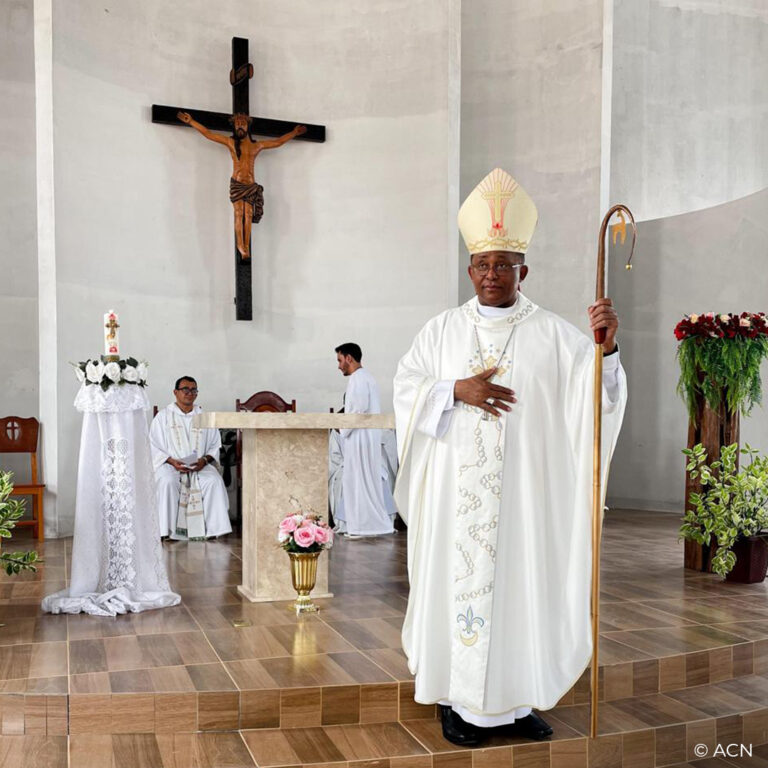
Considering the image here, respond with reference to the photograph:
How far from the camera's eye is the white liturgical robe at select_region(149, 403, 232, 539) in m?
8.27

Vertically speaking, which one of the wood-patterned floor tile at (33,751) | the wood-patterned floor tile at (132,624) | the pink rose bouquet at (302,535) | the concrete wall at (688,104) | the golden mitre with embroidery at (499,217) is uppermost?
the concrete wall at (688,104)

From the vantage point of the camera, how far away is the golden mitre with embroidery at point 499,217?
3623mm

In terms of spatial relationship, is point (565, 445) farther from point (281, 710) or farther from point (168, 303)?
point (168, 303)

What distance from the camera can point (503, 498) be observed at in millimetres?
3609

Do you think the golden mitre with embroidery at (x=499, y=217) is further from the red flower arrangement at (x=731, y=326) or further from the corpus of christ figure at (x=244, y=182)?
the corpus of christ figure at (x=244, y=182)

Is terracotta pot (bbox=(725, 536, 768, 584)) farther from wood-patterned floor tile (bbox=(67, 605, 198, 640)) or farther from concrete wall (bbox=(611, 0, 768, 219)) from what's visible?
concrete wall (bbox=(611, 0, 768, 219))

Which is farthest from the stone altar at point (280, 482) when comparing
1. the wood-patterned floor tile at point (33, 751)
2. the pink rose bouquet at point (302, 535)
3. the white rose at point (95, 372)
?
the wood-patterned floor tile at point (33, 751)

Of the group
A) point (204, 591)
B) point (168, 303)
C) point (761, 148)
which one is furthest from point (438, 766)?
point (761, 148)

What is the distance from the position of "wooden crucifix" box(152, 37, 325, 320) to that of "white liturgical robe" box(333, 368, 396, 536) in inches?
67.3

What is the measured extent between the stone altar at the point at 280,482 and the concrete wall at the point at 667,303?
19.8 feet

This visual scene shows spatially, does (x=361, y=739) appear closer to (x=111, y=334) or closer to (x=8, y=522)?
(x=8, y=522)

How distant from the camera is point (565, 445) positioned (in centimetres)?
370

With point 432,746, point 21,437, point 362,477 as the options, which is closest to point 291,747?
point 432,746

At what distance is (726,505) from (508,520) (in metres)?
3.42
